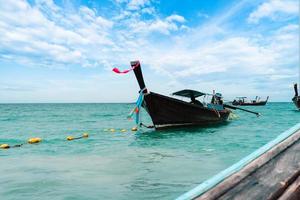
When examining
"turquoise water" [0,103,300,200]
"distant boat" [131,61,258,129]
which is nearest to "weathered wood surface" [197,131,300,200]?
"turquoise water" [0,103,300,200]

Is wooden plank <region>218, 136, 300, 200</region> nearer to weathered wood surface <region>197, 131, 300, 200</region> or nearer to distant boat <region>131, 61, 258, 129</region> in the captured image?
weathered wood surface <region>197, 131, 300, 200</region>

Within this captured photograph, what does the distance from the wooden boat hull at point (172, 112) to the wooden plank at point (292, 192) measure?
503 inches

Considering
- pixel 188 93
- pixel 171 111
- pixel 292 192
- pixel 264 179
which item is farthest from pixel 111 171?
pixel 188 93

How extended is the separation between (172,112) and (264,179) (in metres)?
14.1

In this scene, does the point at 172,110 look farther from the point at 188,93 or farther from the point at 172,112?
the point at 188,93

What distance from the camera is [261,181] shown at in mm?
1414

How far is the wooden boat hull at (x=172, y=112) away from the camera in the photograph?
48.3 feet

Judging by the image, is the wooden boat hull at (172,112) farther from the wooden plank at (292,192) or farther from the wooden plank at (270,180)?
the wooden plank at (292,192)

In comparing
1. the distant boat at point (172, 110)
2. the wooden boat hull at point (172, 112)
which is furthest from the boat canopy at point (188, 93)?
the wooden boat hull at point (172, 112)

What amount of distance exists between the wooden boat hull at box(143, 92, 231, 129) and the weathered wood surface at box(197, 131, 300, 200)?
12.5 m

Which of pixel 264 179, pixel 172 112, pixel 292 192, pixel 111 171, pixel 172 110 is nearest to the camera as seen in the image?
pixel 292 192

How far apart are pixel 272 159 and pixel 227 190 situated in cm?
53

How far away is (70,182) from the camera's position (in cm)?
577

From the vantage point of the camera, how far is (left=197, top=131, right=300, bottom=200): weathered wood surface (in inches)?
50.9
